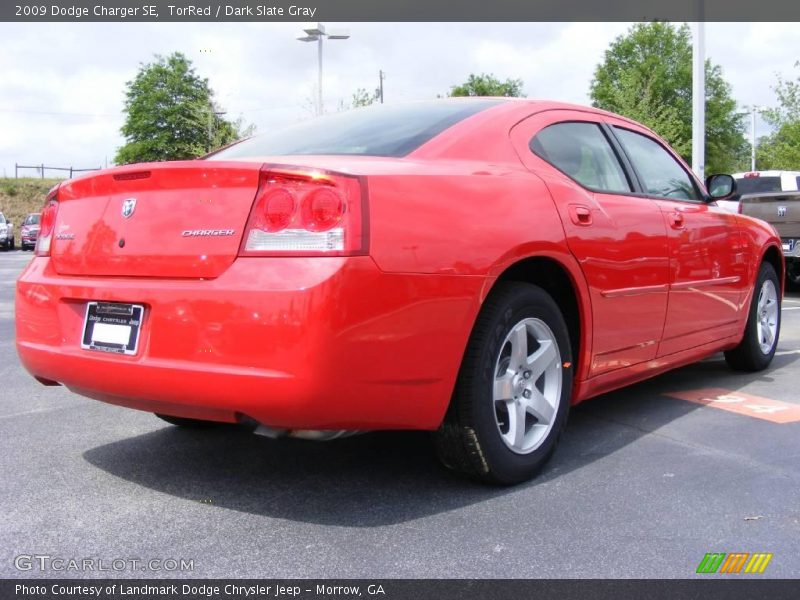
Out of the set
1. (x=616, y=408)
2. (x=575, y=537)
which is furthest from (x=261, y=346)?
(x=616, y=408)

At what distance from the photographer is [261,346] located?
2.44 meters

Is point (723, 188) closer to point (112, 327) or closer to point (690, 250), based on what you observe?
point (690, 250)

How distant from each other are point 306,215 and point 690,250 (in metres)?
2.45

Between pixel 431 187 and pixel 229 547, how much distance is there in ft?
4.34

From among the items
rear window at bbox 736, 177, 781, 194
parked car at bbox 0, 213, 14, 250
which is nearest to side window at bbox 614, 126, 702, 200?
rear window at bbox 736, 177, 781, 194

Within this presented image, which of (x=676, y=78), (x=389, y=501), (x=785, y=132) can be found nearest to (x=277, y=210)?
(x=389, y=501)

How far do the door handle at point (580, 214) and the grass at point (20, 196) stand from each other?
46.4 meters

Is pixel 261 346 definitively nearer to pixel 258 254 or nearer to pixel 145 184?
pixel 258 254

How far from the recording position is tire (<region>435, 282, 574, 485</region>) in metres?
2.82

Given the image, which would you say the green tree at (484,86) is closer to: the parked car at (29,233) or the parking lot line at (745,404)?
the parked car at (29,233)

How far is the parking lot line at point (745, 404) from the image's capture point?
13.7ft

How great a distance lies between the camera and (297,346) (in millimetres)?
2398
